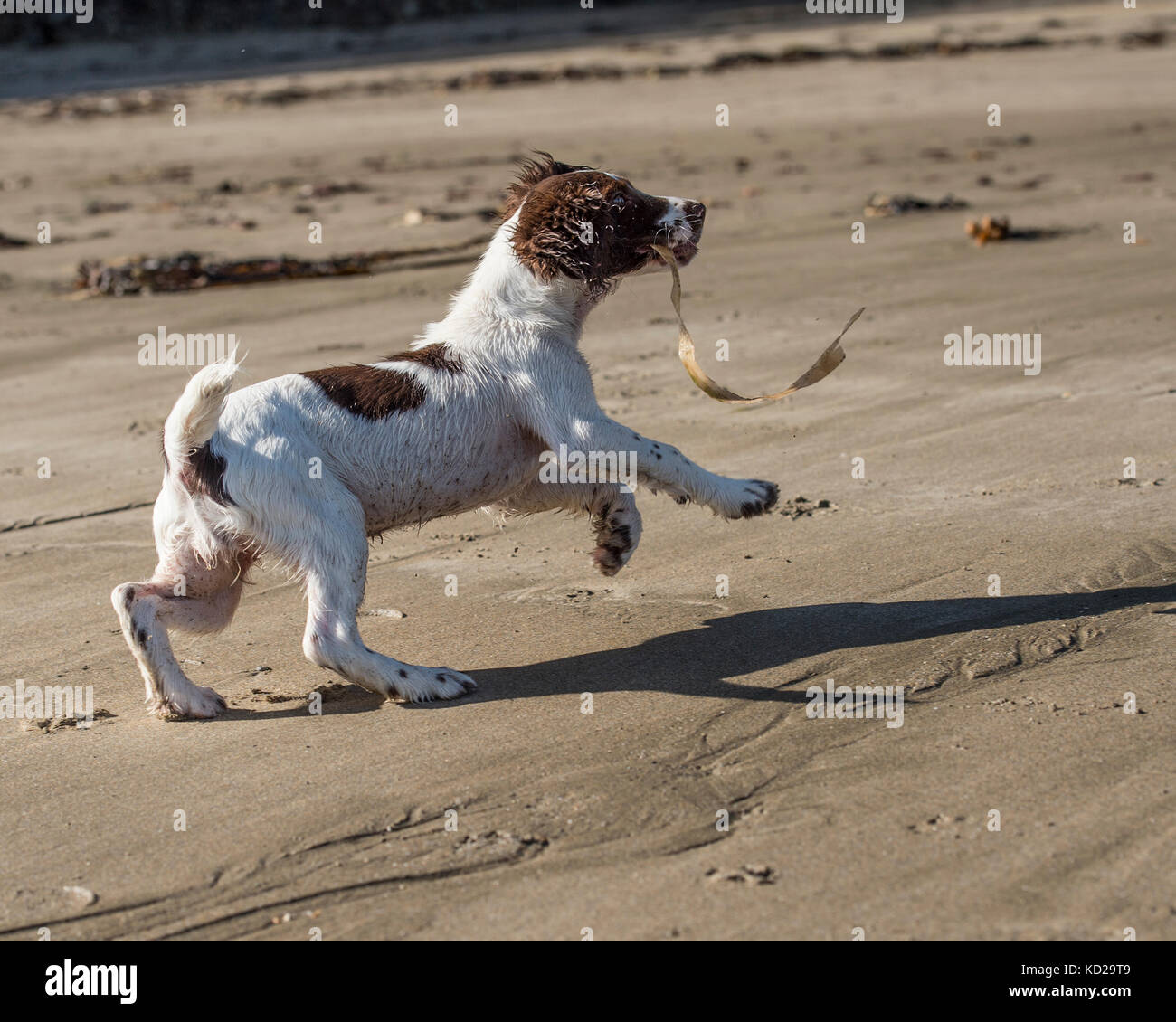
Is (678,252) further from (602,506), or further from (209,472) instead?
(209,472)

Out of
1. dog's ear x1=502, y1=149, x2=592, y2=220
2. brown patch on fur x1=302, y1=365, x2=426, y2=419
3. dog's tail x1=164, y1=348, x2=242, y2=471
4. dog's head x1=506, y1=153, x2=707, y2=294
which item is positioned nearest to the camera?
dog's tail x1=164, y1=348, x2=242, y2=471

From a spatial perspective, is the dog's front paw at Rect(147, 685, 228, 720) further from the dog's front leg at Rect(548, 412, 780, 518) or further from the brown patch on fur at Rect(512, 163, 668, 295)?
the brown patch on fur at Rect(512, 163, 668, 295)

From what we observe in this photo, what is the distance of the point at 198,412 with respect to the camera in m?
4.50

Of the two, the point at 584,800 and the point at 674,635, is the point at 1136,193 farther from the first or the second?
the point at 584,800

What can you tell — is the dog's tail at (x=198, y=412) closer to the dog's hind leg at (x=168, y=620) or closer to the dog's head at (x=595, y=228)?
the dog's hind leg at (x=168, y=620)

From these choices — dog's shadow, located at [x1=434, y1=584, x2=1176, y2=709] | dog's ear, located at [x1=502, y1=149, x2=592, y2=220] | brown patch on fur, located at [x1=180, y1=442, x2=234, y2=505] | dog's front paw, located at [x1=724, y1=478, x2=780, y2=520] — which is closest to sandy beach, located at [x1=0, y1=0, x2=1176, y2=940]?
dog's shadow, located at [x1=434, y1=584, x2=1176, y2=709]

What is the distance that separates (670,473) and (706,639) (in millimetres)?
599

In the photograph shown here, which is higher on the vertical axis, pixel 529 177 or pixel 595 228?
pixel 529 177

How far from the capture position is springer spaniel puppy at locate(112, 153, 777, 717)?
4629mm

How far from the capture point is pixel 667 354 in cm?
897

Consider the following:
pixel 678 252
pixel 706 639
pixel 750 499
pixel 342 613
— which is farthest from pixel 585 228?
pixel 342 613

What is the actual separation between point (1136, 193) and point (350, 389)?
976cm

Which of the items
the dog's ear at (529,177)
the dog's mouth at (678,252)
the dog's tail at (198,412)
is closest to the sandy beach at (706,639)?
the dog's tail at (198,412)
